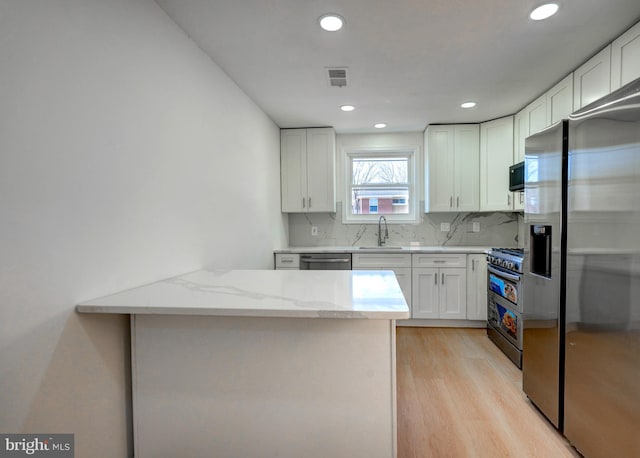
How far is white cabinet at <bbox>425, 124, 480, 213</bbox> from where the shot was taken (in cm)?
385

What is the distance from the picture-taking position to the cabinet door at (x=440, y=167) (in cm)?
388

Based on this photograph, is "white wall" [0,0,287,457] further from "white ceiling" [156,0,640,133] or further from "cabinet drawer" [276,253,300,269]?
"cabinet drawer" [276,253,300,269]

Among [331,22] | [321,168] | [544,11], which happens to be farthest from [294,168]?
[544,11]

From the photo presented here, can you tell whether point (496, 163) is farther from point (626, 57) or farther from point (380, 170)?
point (626, 57)

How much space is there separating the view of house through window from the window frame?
3 centimetres

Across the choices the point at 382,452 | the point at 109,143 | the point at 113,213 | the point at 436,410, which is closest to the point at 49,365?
the point at 113,213

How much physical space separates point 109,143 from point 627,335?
2.32 meters

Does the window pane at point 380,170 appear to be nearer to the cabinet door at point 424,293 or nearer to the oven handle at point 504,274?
the cabinet door at point 424,293

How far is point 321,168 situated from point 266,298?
114 inches

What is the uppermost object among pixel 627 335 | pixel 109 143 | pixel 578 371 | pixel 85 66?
pixel 85 66

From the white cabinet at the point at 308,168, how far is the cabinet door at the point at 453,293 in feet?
5.07

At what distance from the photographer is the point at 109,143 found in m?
1.36

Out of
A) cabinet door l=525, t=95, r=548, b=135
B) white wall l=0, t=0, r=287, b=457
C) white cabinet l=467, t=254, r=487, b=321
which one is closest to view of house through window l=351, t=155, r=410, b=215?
white cabinet l=467, t=254, r=487, b=321

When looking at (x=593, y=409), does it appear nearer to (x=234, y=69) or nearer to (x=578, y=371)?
(x=578, y=371)
